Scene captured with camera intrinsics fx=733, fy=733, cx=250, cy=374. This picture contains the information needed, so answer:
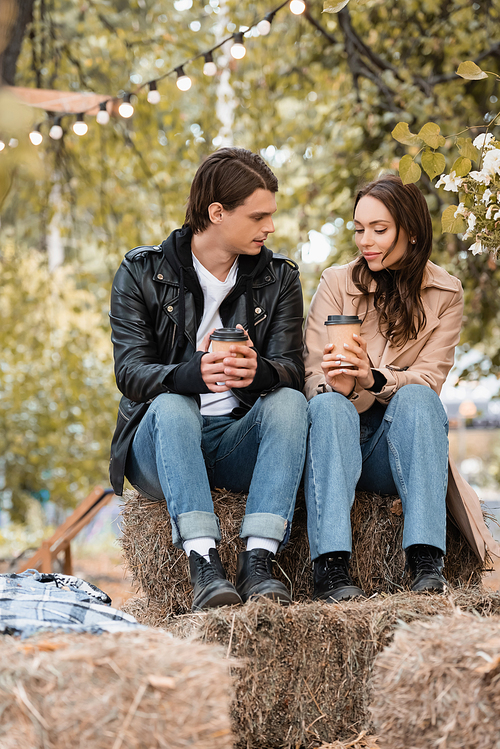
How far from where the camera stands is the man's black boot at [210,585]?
173cm

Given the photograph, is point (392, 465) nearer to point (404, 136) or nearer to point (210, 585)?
point (210, 585)

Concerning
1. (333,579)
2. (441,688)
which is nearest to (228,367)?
(333,579)

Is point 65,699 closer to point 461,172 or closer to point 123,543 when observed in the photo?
point 123,543

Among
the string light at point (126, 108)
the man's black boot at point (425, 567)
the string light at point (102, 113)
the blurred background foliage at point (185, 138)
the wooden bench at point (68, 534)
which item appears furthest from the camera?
the blurred background foliage at point (185, 138)

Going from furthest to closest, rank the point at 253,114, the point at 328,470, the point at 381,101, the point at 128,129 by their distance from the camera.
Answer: the point at 128,129, the point at 253,114, the point at 381,101, the point at 328,470

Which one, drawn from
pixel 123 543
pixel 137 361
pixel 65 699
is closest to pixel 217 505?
pixel 123 543

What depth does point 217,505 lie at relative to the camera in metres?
2.21

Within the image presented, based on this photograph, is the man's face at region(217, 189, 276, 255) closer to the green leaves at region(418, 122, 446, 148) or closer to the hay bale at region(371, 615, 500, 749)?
the green leaves at region(418, 122, 446, 148)

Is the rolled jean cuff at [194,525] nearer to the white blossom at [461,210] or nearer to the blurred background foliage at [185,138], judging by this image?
the white blossom at [461,210]

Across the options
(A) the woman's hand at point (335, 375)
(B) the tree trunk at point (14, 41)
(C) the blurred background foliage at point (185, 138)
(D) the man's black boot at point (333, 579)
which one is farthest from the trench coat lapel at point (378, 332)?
(B) the tree trunk at point (14, 41)

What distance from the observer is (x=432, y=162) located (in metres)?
2.03

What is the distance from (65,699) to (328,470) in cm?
103

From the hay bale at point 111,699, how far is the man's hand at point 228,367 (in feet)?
3.04

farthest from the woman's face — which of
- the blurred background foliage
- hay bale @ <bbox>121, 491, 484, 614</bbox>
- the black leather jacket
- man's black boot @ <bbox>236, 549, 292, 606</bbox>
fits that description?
the blurred background foliage
